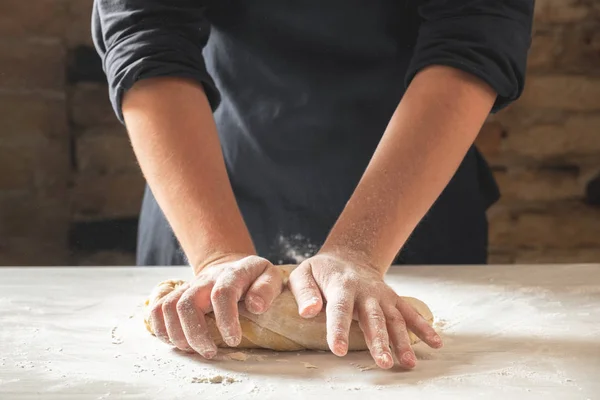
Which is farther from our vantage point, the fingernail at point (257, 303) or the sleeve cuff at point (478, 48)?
the sleeve cuff at point (478, 48)

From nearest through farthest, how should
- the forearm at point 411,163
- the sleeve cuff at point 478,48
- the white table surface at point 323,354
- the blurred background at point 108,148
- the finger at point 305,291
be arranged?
the white table surface at point 323,354, the finger at point 305,291, the forearm at point 411,163, the sleeve cuff at point 478,48, the blurred background at point 108,148

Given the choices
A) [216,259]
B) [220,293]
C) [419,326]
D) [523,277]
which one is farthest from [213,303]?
[523,277]

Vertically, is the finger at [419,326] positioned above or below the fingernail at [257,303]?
above

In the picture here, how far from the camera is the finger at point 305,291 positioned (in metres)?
0.85

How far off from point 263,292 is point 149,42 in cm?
44

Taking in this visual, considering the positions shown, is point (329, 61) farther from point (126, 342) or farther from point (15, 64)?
point (15, 64)

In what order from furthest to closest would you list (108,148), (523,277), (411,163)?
(108,148) → (523,277) → (411,163)

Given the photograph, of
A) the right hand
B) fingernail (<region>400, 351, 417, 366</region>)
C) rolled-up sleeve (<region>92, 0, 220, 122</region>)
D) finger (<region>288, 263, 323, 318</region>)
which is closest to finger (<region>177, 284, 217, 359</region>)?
the right hand

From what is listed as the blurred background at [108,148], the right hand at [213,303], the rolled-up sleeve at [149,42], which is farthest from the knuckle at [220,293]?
the blurred background at [108,148]

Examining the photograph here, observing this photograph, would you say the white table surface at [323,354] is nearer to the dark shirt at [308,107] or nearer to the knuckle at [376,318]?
the knuckle at [376,318]

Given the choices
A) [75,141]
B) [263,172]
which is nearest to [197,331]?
[263,172]

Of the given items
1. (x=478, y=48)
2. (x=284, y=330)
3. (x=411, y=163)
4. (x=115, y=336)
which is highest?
(x=478, y=48)

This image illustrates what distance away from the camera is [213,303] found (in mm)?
841

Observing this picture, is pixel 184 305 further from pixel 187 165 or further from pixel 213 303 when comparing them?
pixel 187 165
